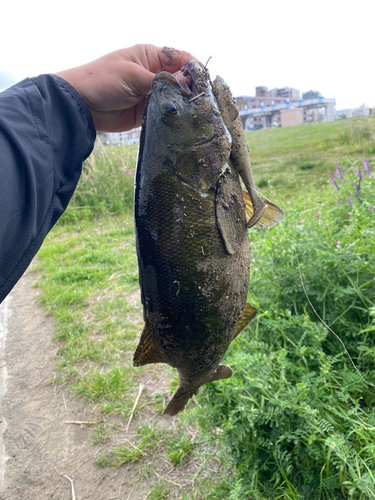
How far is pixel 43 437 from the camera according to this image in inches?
127

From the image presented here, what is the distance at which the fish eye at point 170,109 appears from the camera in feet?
4.91

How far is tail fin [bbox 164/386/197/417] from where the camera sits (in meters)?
1.91

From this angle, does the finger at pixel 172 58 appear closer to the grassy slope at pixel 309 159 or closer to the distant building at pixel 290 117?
the grassy slope at pixel 309 159

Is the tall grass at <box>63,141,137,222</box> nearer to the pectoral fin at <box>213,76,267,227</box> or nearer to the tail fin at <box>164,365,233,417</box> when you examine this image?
the tail fin at <box>164,365,233,417</box>

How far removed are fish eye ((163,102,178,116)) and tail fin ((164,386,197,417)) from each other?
1.41 meters

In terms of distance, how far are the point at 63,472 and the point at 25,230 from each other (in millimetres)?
2387

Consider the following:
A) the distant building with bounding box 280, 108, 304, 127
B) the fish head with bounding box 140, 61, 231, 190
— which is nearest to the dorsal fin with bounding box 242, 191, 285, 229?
the fish head with bounding box 140, 61, 231, 190

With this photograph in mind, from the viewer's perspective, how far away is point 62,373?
3900mm

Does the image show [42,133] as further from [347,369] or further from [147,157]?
[347,369]

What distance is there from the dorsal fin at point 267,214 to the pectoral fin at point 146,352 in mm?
797

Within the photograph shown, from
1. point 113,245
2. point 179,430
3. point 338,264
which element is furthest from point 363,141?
point 179,430

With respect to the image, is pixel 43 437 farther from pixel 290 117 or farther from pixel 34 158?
pixel 290 117

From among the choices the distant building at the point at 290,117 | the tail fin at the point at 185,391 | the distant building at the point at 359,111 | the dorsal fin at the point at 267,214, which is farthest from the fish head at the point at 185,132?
the distant building at the point at 290,117

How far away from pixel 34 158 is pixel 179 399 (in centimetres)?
150
